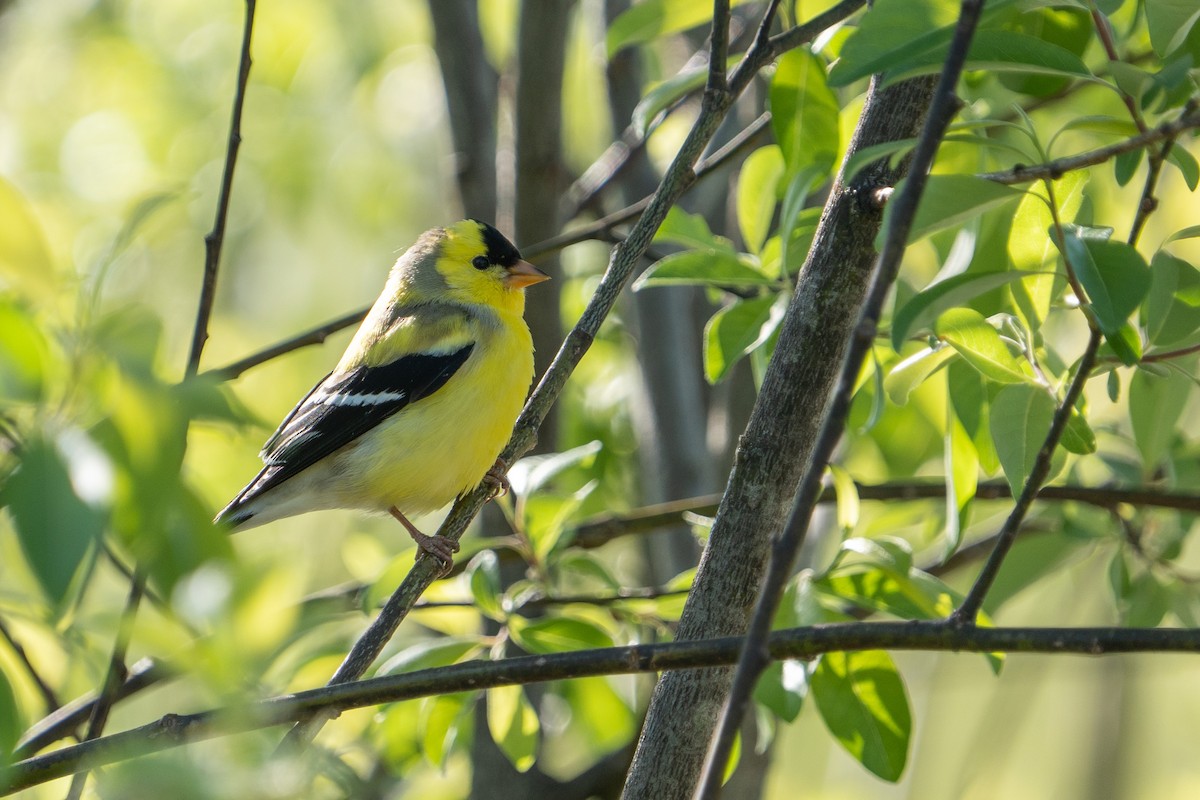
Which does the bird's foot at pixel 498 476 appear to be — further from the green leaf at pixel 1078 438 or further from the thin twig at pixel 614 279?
the green leaf at pixel 1078 438

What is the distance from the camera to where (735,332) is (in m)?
2.68

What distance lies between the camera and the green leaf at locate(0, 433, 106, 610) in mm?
1079

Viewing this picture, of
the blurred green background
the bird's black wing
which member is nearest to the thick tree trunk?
the blurred green background

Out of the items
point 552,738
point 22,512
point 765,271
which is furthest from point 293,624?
point 552,738

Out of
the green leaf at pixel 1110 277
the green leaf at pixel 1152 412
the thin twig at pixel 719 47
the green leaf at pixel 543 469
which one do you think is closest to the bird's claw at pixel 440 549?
the green leaf at pixel 543 469

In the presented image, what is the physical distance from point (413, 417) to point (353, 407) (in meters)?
0.22

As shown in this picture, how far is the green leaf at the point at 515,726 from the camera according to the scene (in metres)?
2.94

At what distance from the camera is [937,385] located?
3.57 meters

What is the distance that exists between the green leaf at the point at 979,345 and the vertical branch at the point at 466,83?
257cm

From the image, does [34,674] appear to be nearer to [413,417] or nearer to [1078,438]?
[413,417]


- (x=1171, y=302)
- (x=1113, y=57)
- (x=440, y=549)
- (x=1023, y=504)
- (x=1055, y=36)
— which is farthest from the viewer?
(x=440, y=549)

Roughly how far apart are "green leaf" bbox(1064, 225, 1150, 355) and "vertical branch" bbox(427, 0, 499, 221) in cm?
288

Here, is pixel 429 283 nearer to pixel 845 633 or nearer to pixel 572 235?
pixel 572 235

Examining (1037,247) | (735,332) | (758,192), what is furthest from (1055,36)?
(735,332)
